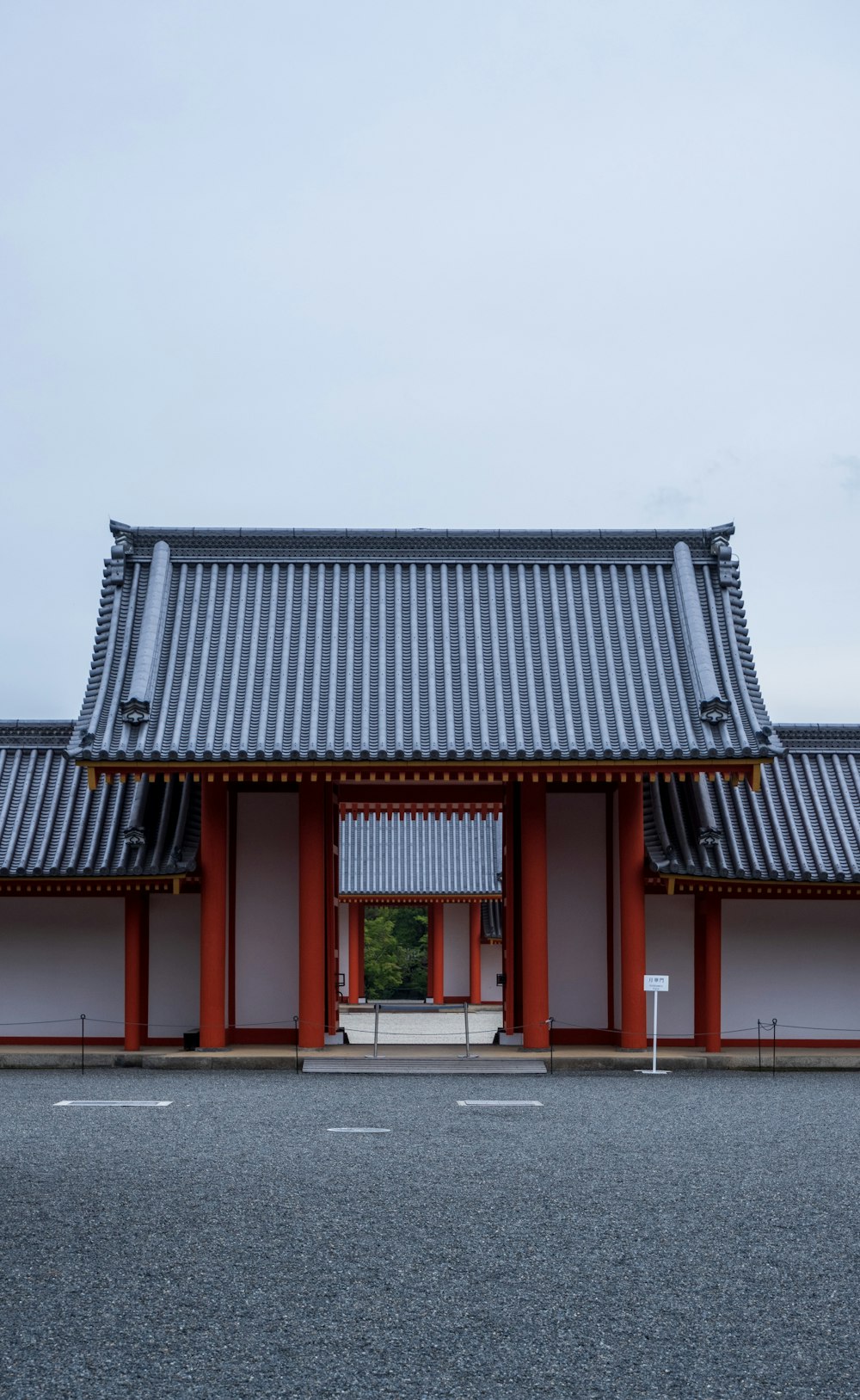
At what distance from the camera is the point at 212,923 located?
18.3m

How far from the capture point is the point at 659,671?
19.3m

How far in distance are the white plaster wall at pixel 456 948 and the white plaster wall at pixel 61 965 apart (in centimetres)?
1982

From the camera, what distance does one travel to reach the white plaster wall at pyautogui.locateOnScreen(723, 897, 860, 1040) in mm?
19625

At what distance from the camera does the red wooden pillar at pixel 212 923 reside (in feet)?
59.9

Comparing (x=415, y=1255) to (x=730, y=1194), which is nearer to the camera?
(x=415, y=1255)

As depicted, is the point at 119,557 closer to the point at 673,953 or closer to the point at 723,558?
the point at 723,558

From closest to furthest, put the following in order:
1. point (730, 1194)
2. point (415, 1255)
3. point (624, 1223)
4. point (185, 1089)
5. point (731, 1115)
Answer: point (415, 1255), point (624, 1223), point (730, 1194), point (731, 1115), point (185, 1089)

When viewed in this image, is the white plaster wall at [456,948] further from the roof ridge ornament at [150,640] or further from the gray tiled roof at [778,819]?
the roof ridge ornament at [150,640]

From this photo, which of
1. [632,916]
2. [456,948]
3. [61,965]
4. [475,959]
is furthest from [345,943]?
[632,916]

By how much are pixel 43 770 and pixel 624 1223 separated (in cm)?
1444

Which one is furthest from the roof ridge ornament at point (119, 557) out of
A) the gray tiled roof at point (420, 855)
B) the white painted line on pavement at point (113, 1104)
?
the gray tiled roof at point (420, 855)

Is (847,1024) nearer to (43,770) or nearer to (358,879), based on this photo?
(43,770)

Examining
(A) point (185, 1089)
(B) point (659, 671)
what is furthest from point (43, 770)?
(B) point (659, 671)

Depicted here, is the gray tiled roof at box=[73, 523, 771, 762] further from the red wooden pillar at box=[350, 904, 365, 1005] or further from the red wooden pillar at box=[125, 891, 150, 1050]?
the red wooden pillar at box=[350, 904, 365, 1005]
